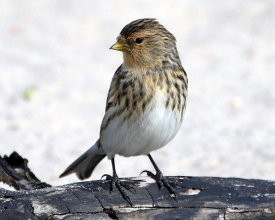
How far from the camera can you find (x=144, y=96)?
17.9 ft

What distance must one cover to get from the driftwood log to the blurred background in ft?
7.31

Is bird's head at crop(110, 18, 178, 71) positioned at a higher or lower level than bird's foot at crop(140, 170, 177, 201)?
higher

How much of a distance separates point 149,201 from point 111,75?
4.44 m

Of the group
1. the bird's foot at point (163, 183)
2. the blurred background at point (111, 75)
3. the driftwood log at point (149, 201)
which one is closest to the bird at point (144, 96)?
the bird's foot at point (163, 183)

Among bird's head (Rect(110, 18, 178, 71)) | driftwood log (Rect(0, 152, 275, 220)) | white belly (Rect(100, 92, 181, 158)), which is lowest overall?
driftwood log (Rect(0, 152, 275, 220))

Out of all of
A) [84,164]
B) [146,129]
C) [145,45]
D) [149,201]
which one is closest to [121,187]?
[149,201]

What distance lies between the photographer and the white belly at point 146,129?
5.43m

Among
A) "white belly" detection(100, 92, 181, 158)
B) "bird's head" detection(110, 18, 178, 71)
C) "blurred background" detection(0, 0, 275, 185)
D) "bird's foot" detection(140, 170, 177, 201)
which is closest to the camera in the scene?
"bird's foot" detection(140, 170, 177, 201)

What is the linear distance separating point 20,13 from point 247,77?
337 cm

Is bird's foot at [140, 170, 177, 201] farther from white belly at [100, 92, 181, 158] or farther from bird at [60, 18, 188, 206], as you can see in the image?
white belly at [100, 92, 181, 158]

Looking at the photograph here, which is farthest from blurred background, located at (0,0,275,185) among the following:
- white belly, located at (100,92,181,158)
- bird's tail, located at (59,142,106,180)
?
white belly, located at (100,92,181,158)

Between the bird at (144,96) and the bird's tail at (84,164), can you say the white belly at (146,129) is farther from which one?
the bird's tail at (84,164)

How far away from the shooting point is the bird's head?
18.3 ft

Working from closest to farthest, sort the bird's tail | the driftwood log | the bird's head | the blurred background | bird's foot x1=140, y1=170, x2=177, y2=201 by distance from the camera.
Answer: the driftwood log, bird's foot x1=140, y1=170, x2=177, y2=201, the bird's head, the bird's tail, the blurred background
